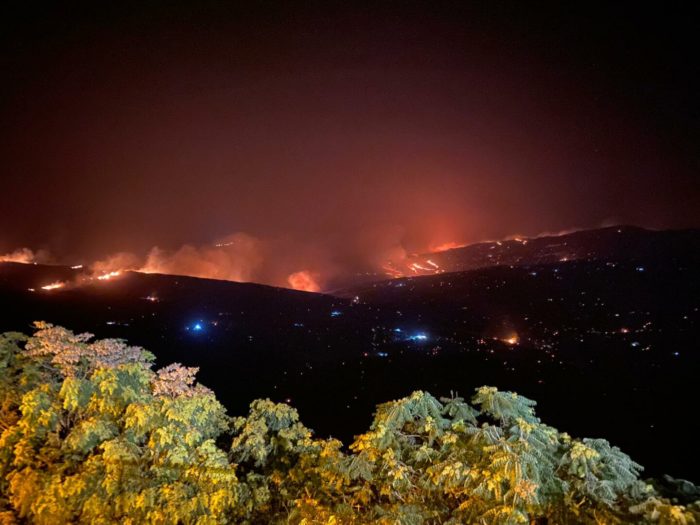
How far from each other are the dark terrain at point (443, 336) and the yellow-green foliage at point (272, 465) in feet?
46.0

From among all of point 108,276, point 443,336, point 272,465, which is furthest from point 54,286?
point 272,465

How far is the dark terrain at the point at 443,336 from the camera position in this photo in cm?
3159

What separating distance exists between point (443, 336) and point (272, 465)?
38725 mm

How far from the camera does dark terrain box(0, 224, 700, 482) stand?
3159cm

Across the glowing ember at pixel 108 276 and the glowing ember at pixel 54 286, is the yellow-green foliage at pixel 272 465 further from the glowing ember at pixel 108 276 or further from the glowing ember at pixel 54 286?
the glowing ember at pixel 108 276

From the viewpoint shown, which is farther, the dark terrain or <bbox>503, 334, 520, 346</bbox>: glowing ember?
<bbox>503, 334, 520, 346</bbox>: glowing ember

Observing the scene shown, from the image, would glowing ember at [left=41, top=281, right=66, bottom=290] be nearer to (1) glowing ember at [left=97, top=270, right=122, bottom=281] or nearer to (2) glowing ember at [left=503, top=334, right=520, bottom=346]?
(1) glowing ember at [left=97, top=270, right=122, bottom=281]

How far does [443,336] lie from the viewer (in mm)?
46000

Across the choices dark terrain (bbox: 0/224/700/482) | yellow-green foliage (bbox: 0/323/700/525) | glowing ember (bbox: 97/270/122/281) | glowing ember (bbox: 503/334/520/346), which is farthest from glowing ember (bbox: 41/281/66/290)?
glowing ember (bbox: 503/334/520/346)

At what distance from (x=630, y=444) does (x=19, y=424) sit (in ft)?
110

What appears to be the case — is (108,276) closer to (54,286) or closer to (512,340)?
(54,286)

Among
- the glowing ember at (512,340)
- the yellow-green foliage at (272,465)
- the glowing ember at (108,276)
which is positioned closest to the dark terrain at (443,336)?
the glowing ember at (512,340)

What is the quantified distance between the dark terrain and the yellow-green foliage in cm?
1403

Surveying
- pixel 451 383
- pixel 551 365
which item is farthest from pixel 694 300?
pixel 451 383
